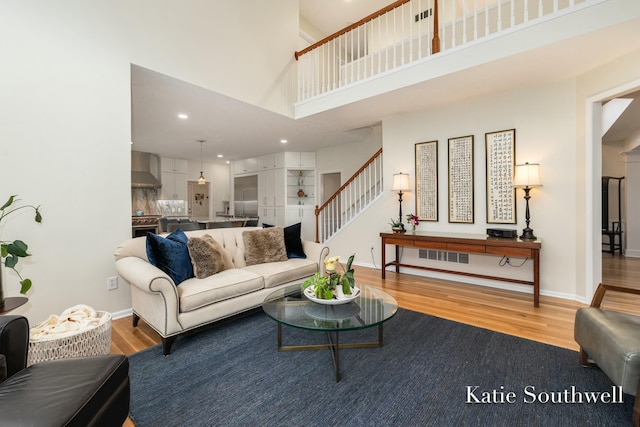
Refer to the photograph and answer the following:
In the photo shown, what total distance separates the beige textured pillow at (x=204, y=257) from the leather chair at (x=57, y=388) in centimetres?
134

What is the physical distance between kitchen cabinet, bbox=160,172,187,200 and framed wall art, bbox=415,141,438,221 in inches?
267

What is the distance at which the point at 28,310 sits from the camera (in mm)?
2406

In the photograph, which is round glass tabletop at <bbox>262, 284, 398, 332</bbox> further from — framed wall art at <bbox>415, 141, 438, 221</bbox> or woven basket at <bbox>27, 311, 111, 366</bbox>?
framed wall art at <bbox>415, 141, 438, 221</bbox>

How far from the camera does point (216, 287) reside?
2416mm

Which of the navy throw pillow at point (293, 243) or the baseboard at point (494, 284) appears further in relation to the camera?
the navy throw pillow at point (293, 243)

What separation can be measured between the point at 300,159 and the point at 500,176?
16.3 feet

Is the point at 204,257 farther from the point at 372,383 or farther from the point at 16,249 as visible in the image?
the point at 372,383

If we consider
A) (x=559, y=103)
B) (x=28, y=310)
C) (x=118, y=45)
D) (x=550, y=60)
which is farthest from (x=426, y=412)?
(x=118, y=45)

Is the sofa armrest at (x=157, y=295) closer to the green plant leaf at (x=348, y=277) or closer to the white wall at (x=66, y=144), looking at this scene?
the white wall at (x=66, y=144)

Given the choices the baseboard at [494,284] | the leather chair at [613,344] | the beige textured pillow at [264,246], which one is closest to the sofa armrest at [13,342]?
the beige textured pillow at [264,246]

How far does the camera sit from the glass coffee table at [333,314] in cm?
181

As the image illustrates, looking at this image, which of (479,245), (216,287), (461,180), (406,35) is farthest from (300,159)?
(216,287)

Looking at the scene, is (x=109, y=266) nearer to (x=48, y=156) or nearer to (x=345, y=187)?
(x=48, y=156)

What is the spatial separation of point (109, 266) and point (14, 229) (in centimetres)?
77
